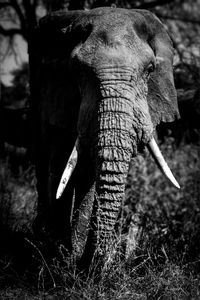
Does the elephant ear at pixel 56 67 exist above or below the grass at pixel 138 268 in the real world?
above

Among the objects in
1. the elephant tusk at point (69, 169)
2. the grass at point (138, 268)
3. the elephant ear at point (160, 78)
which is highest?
the elephant ear at point (160, 78)

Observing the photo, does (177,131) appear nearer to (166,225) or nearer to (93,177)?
(166,225)

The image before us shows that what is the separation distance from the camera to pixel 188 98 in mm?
6590

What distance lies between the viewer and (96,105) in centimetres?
360

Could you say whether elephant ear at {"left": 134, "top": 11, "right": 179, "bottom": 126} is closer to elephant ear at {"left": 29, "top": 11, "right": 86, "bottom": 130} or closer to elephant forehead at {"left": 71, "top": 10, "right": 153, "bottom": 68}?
elephant forehead at {"left": 71, "top": 10, "right": 153, "bottom": 68}

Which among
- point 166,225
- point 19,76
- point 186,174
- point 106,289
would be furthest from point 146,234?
point 19,76

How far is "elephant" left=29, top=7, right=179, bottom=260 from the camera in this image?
340 cm

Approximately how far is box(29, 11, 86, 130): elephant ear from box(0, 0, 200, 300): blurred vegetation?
3.60 feet

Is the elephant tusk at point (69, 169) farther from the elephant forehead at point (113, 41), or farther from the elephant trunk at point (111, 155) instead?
the elephant forehead at point (113, 41)

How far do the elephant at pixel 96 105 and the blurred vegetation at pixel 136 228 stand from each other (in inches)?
9.9

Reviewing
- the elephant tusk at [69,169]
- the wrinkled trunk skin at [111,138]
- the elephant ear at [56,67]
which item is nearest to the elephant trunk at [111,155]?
the wrinkled trunk skin at [111,138]

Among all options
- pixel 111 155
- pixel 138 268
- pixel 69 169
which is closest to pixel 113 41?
pixel 111 155

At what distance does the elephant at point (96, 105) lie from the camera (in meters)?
3.40

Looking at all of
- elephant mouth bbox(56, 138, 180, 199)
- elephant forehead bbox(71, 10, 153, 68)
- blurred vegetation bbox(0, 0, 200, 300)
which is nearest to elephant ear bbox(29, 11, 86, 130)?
elephant forehead bbox(71, 10, 153, 68)
